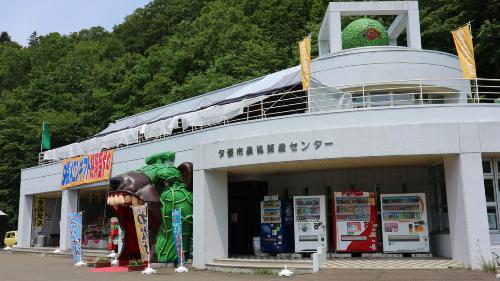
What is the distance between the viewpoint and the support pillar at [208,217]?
15914 millimetres

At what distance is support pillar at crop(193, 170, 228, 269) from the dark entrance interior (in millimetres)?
1937

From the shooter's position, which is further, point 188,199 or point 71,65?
point 71,65

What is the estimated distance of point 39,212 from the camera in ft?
98.0

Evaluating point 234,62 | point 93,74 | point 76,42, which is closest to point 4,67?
point 76,42

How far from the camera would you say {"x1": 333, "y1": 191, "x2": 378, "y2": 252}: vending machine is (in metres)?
15.7

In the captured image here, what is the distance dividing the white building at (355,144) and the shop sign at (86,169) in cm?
50

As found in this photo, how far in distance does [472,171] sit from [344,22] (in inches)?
794

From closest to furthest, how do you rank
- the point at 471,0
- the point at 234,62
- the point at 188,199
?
the point at 188,199 < the point at 471,0 < the point at 234,62

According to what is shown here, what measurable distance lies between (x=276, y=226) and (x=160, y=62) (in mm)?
27128

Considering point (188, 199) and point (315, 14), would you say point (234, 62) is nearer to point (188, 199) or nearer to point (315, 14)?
point (315, 14)

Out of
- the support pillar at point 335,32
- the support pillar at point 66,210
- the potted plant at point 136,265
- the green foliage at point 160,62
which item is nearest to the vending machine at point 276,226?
the potted plant at point 136,265

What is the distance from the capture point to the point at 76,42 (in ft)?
195

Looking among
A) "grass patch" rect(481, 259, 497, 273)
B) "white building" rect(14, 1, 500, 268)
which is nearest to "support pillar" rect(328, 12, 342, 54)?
"white building" rect(14, 1, 500, 268)

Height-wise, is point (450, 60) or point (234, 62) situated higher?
point (234, 62)
